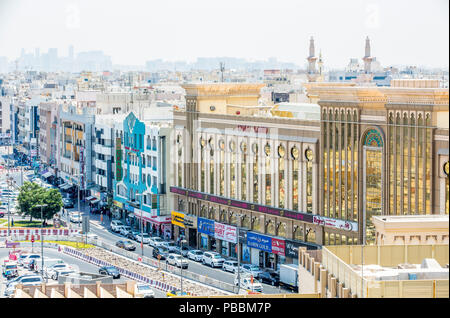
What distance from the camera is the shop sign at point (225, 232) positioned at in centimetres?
3759

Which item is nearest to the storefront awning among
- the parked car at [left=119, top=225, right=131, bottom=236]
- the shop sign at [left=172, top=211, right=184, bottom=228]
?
the parked car at [left=119, top=225, right=131, bottom=236]

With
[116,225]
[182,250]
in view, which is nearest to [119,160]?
[116,225]

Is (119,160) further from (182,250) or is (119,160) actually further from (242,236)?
(242,236)

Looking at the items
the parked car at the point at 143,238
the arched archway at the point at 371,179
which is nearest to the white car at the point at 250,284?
the arched archway at the point at 371,179

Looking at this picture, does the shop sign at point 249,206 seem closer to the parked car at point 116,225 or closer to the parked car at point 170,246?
the parked car at point 170,246

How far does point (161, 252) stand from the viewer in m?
37.7

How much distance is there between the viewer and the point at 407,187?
99.0 ft

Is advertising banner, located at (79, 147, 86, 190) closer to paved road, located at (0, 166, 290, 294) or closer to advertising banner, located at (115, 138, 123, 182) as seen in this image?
paved road, located at (0, 166, 290, 294)

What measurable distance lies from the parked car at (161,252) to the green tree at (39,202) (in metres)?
8.35

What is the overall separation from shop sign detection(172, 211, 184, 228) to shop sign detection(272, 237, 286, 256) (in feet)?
21.5

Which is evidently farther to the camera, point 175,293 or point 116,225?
point 116,225

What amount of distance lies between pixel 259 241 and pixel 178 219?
240 inches

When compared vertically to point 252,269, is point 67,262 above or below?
below

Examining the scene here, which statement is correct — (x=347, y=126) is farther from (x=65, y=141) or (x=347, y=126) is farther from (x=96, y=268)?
(x=65, y=141)
